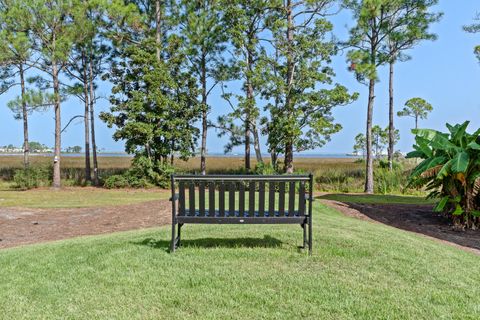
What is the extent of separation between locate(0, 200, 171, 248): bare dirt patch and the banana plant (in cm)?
651

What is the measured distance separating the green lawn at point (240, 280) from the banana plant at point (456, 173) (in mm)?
3766

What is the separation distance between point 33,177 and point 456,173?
18708mm

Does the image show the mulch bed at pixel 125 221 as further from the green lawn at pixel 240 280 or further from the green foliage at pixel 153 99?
the green foliage at pixel 153 99

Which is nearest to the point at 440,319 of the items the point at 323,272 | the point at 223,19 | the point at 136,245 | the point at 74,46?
→ the point at 323,272

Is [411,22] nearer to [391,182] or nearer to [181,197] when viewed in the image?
[391,182]

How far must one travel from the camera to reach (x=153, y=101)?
18.5 m

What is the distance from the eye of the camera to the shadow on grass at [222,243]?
17.0 feet

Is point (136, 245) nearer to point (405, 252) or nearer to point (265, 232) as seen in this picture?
point (265, 232)

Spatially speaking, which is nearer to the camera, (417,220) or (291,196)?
(291,196)

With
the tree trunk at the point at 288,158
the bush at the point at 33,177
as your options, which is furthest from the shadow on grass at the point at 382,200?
the bush at the point at 33,177

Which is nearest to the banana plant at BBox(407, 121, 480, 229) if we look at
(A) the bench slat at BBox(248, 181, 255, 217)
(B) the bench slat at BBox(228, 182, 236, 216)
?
(A) the bench slat at BBox(248, 181, 255, 217)

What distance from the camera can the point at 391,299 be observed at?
325cm

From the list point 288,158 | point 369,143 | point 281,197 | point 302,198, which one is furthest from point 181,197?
point 369,143

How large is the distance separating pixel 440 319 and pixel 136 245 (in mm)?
3893
